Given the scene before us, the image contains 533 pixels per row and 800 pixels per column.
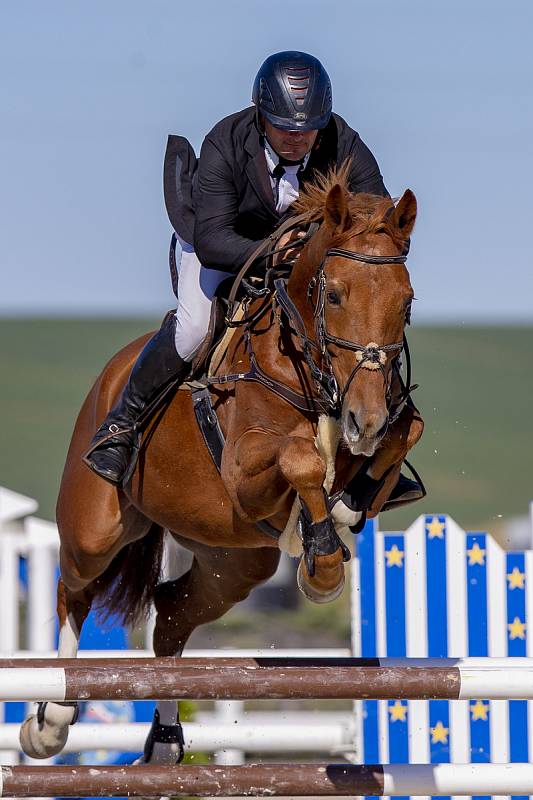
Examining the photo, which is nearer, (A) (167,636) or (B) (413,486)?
(B) (413,486)

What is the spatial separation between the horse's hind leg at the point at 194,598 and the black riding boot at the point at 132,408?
63cm

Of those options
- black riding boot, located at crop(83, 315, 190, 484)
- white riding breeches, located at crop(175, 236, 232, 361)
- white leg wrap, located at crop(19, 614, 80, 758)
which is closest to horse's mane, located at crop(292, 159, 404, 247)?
white riding breeches, located at crop(175, 236, 232, 361)

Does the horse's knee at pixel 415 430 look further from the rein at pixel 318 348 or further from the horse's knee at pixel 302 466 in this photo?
the horse's knee at pixel 302 466

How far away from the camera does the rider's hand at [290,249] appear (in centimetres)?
434

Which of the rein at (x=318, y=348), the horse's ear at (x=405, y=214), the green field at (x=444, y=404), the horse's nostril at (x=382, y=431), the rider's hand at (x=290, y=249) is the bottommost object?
the green field at (x=444, y=404)

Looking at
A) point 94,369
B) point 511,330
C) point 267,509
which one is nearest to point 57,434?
point 94,369

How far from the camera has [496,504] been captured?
91.2 ft

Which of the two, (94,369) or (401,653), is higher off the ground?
(401,653)

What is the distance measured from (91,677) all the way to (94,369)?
3101 centimetres

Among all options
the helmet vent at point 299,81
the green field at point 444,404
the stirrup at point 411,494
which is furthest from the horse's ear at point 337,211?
the green field at point 444,404

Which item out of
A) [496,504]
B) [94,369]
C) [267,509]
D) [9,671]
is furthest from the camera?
[94,369]

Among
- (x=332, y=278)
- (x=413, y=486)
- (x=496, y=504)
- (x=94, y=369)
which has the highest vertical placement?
(x=332, y=278)

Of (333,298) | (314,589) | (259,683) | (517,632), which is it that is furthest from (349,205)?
(517,632)

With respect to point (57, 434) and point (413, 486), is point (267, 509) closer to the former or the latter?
point (413, 486)
